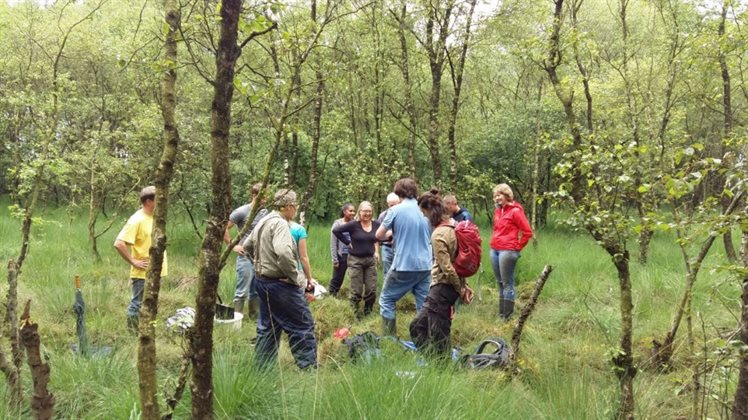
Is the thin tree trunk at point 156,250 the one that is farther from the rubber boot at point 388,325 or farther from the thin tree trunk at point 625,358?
the rubber boot at point 388,325

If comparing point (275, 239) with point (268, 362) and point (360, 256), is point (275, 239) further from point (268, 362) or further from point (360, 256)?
point (360, 256)

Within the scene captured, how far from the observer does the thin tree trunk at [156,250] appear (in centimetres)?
221

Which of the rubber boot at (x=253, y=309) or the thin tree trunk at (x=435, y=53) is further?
the thin tree trunk at (x=435, y=53)

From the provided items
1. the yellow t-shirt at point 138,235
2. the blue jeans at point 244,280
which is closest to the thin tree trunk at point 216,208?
the yellow t-shirt at point 138,235

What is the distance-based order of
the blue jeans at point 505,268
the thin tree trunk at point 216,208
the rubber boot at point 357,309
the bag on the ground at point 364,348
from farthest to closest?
1. the rubber boot at point 357,309
2. the blue jeans at point 505,268
3. the bag on the ground at point 364,348
4. the thin tree trunk at point 216,208

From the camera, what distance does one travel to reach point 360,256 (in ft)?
22.9

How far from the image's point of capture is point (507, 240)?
21.9ft

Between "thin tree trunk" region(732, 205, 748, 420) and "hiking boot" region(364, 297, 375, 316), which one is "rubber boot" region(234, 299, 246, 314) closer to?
"hiking boot" region(364, 297, 375, 316)

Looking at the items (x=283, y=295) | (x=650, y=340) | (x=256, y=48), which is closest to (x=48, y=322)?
(x=283, y=295)

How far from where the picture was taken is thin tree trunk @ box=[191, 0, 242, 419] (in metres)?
2.10

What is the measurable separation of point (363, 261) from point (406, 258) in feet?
5.23

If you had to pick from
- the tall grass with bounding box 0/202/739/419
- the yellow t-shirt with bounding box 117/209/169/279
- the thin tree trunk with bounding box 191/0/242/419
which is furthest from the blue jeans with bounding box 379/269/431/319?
the thin tree trunk with bounding box 191/0/242/419

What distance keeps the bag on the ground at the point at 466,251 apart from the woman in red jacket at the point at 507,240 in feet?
6.19

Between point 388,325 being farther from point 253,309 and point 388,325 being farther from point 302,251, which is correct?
point 253,309
